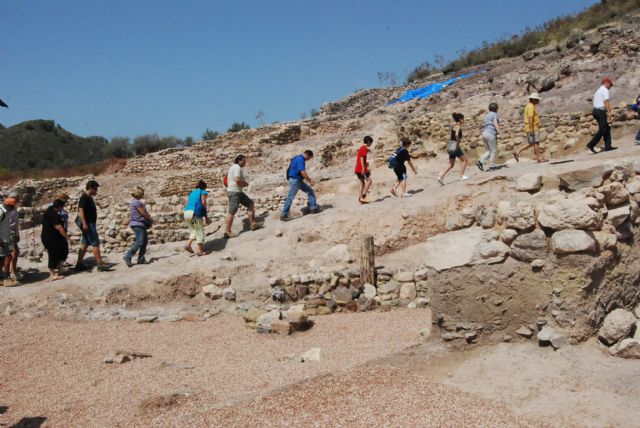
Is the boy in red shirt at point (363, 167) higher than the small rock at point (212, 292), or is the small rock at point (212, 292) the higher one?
the boy in red shirt at point (363, 167)

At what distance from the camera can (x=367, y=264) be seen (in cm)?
889

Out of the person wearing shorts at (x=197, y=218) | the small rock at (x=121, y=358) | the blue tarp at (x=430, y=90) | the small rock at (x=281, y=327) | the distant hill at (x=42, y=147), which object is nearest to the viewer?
the small rock at (x=121, y=358)

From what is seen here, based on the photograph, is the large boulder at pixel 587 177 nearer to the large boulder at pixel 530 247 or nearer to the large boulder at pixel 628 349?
the large boulder at pixel 530 247

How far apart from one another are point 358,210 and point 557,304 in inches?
251

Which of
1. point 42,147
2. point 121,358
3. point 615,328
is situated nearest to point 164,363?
point 121,358

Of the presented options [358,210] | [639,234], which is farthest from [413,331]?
[358,210]

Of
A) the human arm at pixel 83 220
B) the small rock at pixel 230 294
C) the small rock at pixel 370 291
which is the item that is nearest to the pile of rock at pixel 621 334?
the small rock at pixel 370 291

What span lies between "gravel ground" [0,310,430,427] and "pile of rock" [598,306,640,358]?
6.95ft

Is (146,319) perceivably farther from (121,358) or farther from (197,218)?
(197,218)

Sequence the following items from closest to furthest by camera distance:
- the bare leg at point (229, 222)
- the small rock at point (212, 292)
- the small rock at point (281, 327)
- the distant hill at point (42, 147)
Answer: the small rock at point (281, 327) → the small rock at point (212, 292) → the bare leg at point (229, 222) → the distant hill at point (42, 147)

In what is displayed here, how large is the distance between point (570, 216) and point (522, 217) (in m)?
0.45

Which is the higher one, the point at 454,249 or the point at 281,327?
the point at 454,249

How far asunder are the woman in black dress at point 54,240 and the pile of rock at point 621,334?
359 inches

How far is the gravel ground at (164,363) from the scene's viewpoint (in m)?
4.93
